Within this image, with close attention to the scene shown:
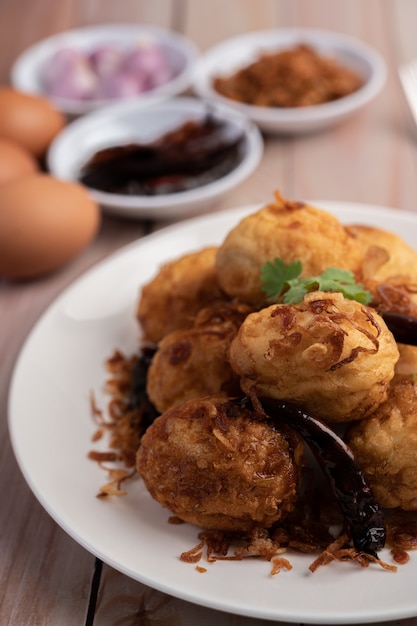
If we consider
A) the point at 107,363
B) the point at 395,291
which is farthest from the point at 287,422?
the point at 107,363

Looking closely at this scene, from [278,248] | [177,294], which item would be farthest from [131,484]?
[278,248]

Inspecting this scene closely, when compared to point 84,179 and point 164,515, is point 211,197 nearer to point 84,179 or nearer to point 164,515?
point 84,179

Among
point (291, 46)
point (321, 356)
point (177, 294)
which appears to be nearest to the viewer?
point (321, 356)

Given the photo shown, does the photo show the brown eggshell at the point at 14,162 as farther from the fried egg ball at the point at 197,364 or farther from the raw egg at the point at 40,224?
the fried egg ball at the point at 197,364

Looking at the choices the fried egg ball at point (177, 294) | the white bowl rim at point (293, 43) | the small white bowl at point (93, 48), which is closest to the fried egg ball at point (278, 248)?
the fried egg ball at point (177, 294)

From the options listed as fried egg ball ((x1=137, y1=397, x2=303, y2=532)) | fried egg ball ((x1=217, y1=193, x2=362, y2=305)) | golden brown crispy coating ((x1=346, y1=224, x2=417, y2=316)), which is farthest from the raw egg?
fried egg ball ((x1=137, y1=397, x2=303, y2=532))

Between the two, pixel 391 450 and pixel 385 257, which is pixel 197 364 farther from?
pixel 385 257

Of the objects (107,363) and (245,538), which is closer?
(245,538)
